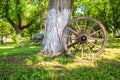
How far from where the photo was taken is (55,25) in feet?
28.5

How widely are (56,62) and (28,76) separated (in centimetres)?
170

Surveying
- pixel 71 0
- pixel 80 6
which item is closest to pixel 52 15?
pixel 71 0

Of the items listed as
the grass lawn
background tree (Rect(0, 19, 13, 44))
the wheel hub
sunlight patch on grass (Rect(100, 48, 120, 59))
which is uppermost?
the wheel hub

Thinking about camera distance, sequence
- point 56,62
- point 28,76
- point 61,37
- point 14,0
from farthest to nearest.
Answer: point 14,0 → point 61,37 → point 56,62 → point 28,76

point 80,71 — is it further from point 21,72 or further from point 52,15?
point 52,15

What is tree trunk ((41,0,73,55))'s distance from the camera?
8633mm

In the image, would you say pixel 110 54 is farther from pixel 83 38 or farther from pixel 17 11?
pixel 17 11

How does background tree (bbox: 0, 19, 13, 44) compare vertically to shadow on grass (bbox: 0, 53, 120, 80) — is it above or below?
below

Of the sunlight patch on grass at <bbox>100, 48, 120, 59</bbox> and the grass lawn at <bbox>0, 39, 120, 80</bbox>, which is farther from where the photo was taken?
the sunlight patch on grass at <bbox>100, 48, 120, 59</bbox>

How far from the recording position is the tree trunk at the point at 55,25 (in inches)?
340

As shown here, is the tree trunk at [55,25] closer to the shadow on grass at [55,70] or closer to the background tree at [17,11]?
the shadow on grass at [55,70]

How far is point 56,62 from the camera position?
7809mm

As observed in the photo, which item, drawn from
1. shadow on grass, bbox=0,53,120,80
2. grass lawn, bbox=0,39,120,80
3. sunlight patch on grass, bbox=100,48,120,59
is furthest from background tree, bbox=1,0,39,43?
shadow on grass, bbox=0,53,120,80

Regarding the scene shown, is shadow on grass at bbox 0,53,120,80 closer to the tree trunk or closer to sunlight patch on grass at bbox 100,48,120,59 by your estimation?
the tree trunk
